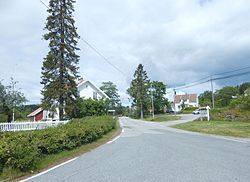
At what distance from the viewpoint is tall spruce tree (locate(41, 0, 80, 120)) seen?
35.3 m

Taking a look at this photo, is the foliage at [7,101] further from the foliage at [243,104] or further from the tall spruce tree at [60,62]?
the foliage at [243,104]

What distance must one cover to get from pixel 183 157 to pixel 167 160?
2.94 ft

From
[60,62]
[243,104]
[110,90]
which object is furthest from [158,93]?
[60,62]

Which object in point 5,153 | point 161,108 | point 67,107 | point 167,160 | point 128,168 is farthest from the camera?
point 161,108

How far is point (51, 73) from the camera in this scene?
3584 cm

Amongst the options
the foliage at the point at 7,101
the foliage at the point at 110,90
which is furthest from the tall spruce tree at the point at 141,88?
the foliage at the point at 7,101

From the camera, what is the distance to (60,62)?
3538 centimetres

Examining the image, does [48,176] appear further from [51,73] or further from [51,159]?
[51,73]

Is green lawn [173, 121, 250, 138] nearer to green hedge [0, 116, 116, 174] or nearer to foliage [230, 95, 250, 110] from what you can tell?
foliage [230, 95, 250, 110]

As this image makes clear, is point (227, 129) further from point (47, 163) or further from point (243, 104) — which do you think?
point (47, 163)

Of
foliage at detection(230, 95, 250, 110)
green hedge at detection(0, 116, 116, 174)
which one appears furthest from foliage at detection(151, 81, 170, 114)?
green hedge at detection(0, 116, 116, 174)

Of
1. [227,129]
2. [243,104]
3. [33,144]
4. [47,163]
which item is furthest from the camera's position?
[243,104]

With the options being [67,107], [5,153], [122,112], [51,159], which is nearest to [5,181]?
[5,153]

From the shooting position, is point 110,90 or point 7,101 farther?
point 110,90
